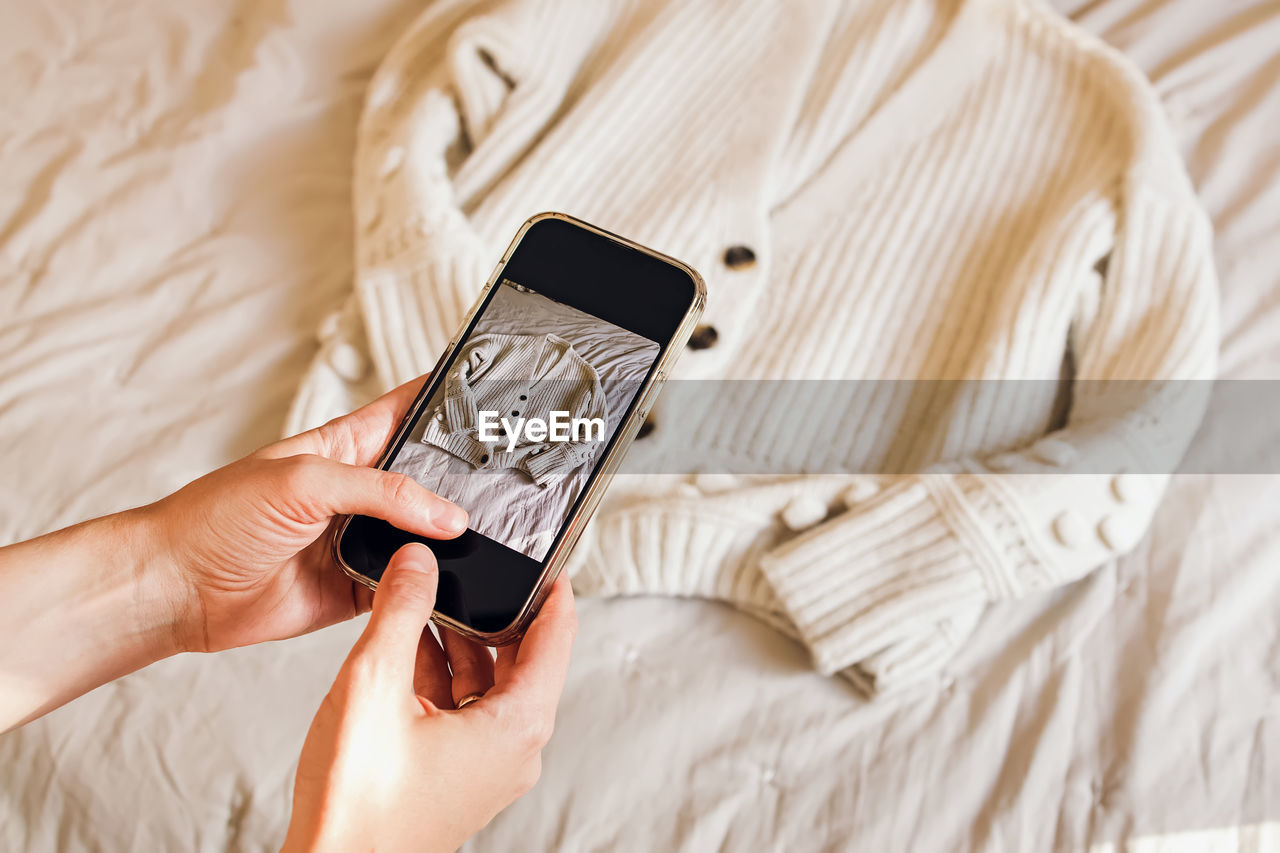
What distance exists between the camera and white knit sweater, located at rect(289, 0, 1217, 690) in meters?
0.62

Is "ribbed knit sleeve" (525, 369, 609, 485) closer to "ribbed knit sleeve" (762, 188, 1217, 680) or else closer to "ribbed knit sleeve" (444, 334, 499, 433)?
"ribbed knit sleeve" (444, 334, 499, 433)

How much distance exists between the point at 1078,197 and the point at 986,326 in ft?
0.47

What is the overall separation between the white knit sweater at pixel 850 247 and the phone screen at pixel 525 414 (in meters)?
0.19

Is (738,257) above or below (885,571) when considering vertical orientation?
above

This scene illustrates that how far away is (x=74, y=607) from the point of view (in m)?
0.48

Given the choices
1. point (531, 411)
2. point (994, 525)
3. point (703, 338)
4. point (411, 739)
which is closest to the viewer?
point (411, 739)

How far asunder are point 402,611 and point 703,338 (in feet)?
1.31

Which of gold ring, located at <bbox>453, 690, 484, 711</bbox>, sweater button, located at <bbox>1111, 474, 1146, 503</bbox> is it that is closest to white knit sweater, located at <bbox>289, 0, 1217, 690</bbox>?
sweater button, located at <bbox>1111, 474, 1146, 503</bbox>

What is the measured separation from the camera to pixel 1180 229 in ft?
2.32

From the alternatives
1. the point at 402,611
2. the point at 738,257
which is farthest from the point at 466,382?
the point at 738,257

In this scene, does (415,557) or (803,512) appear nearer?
(415,557)

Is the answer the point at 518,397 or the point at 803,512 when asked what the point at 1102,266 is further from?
the point at 518,397

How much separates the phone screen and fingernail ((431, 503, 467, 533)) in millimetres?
16

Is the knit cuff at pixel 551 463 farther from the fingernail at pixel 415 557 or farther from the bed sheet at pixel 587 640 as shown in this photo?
the bed sheet at pixel 587 640
